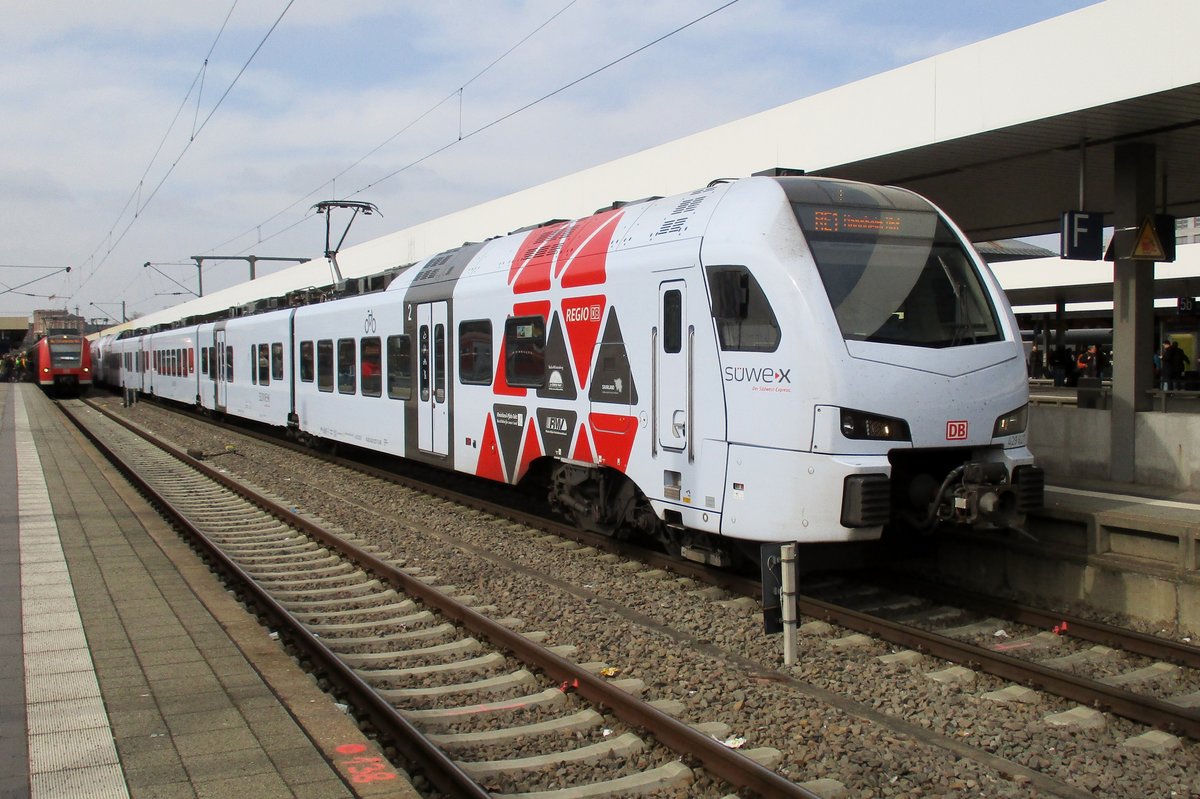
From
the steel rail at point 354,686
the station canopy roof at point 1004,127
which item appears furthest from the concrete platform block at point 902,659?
the station canopy roof at point 1004,127

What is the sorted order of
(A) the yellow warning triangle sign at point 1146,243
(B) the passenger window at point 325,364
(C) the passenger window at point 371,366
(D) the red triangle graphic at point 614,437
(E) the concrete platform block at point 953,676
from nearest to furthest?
1. (E) the concrete platform block at point 953,676
2. (D) the red triangle graphic at point 614,437
3. (A) the yellow warning triangle sign at point 1146,243
4. (C) the passenger window at point 371,366
5. (B) the passenger window at point 325,364

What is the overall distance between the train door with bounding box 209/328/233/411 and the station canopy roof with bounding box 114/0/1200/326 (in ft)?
40.6

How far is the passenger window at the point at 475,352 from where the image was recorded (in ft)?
36.7

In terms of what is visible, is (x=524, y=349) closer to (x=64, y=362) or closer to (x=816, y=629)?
(x=816, y=629)

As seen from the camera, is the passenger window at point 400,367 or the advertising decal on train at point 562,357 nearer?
the advertising decal on train at point 562,357

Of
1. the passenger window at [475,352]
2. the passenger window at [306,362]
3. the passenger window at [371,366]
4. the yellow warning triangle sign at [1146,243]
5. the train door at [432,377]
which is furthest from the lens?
the passenger window at [306,362]

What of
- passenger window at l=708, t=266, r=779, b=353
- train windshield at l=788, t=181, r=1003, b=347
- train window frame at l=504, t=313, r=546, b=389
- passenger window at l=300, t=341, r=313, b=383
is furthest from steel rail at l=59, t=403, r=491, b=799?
passenger window at l=300, t=341, r=313, b=383

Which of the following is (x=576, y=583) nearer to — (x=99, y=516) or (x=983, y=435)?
(x=983, y=435)

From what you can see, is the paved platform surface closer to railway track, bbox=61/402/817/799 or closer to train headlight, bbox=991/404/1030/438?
railway track, bbox=61/402/817/799

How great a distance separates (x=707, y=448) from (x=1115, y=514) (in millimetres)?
3259

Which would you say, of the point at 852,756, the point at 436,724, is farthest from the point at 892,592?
the point at 436,724

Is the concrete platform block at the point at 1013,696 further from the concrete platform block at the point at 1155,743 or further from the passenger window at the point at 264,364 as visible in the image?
the passenger window at the point at 264,364

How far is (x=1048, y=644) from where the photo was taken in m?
6.80

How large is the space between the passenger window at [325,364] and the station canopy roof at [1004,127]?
17.7 feet
